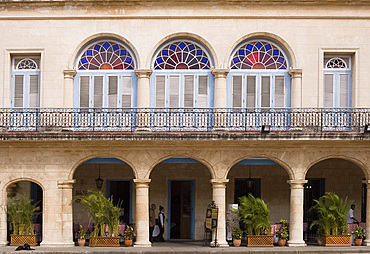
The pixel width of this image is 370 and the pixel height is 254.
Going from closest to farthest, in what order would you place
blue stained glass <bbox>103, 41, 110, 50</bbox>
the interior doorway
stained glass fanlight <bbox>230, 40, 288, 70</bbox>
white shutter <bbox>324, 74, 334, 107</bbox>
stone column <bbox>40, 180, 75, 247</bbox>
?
stone column <bbox>40, 180, 75, 247</bbox>
white shutter <bbox>324, 74, 334, 107</bbox>
stained glass fanlight <bbox>230, 40, 288, 70</bbox>
blue stained glass <bbox>103, 41, 110, 50</bbox>
the interior doorway

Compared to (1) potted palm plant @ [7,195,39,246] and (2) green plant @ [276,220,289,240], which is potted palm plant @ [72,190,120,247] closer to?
(1) potted palm plant @ [7,195,39,246]

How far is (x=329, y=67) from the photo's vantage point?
23031mm

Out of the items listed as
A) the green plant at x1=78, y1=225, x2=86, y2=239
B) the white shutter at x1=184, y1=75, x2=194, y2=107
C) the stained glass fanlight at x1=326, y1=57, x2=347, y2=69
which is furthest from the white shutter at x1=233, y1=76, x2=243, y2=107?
the green plant at x1=78, y1=225, x2=86, y2=239

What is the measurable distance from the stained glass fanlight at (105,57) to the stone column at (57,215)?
4011 mm

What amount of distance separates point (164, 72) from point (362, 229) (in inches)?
331

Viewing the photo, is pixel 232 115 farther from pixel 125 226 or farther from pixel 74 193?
pixel 74 193

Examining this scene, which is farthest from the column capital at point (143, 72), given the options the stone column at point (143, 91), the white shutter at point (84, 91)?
the white shutter at point (84, 91)

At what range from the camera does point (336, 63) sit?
23062 millimetres

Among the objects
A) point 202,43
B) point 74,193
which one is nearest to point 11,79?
point 74,193

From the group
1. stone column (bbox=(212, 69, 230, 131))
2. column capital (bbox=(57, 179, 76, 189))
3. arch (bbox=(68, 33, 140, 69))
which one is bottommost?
column capital (bbox=(57, 179, 76, 189))

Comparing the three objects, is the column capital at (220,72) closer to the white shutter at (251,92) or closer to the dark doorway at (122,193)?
the white shutter at (251,92)

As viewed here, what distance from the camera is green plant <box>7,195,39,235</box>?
22094 mm

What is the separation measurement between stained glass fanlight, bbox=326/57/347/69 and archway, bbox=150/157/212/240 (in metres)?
5.81

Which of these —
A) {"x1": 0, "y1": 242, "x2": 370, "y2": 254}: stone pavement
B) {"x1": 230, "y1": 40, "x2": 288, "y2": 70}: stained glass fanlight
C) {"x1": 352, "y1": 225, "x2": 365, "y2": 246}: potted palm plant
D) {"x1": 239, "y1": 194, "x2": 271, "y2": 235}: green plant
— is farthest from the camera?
{"x1": 230, "y1": 40, "x2": 288, "y2": 70}: stained glass fanlight
